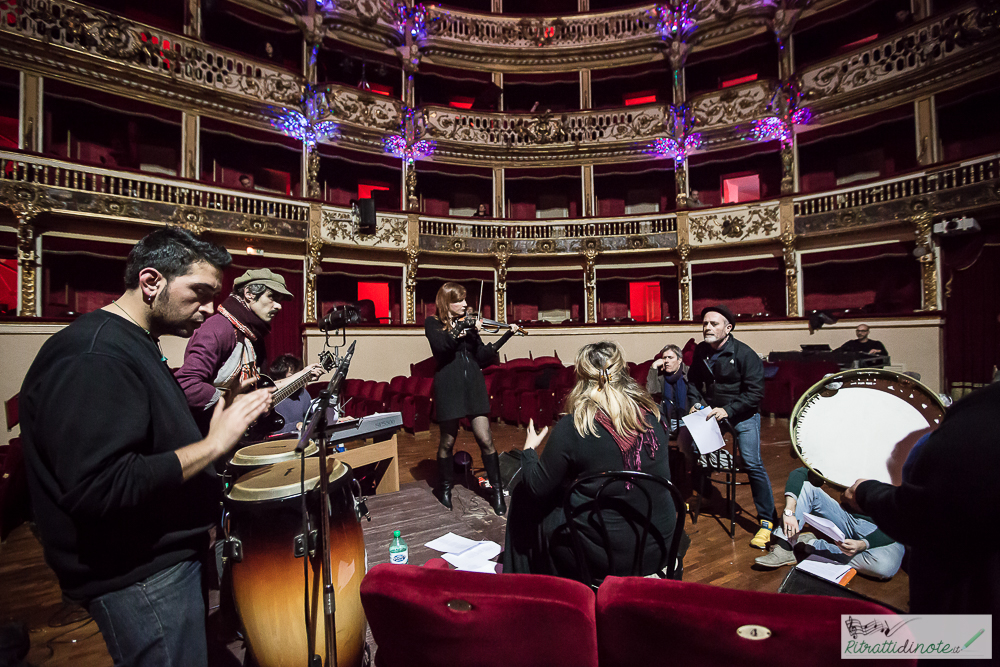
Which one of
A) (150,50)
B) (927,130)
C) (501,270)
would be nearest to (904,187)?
(927,130)

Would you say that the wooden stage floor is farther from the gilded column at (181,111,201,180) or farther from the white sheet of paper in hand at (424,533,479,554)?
the gilded column at (181,111,201,180)

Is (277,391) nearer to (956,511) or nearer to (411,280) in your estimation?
(956,511)

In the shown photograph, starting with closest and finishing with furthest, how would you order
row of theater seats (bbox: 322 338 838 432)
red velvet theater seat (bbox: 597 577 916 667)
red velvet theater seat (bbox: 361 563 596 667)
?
red velvet theater seat (bbox: 597 577 916 667) → red velvet theater seat (bbox: 361 563 596 667) → row of theater seats (bbox: 322 338 838 432)

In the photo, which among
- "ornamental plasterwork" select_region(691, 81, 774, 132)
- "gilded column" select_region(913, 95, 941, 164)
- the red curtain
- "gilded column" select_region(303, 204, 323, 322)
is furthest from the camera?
"ornamental plasterwork" select_region(691, 81, 774, 132)

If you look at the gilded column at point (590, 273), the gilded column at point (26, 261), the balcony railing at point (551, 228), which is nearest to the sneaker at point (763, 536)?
the gilded column at point (590, 273)

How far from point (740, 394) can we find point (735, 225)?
32.5 feet

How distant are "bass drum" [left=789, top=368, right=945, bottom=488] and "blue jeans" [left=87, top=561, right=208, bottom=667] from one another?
2260mm

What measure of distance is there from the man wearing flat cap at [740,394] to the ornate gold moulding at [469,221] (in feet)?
29.6

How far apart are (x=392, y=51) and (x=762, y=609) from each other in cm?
1467

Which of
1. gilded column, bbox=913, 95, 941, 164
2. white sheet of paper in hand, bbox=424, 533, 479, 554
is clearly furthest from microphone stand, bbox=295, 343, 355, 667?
gilded column, bbox=913, 95, 941, 164

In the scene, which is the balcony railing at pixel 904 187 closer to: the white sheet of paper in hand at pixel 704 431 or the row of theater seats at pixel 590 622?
the white sheet of paper in hand at pixel 704 431

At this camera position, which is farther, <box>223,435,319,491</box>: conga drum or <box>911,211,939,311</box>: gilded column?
<box>911,211,939,311</box>: gilded column

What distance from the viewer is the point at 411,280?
12.2 meters

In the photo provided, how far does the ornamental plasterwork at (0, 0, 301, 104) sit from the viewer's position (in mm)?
8086
